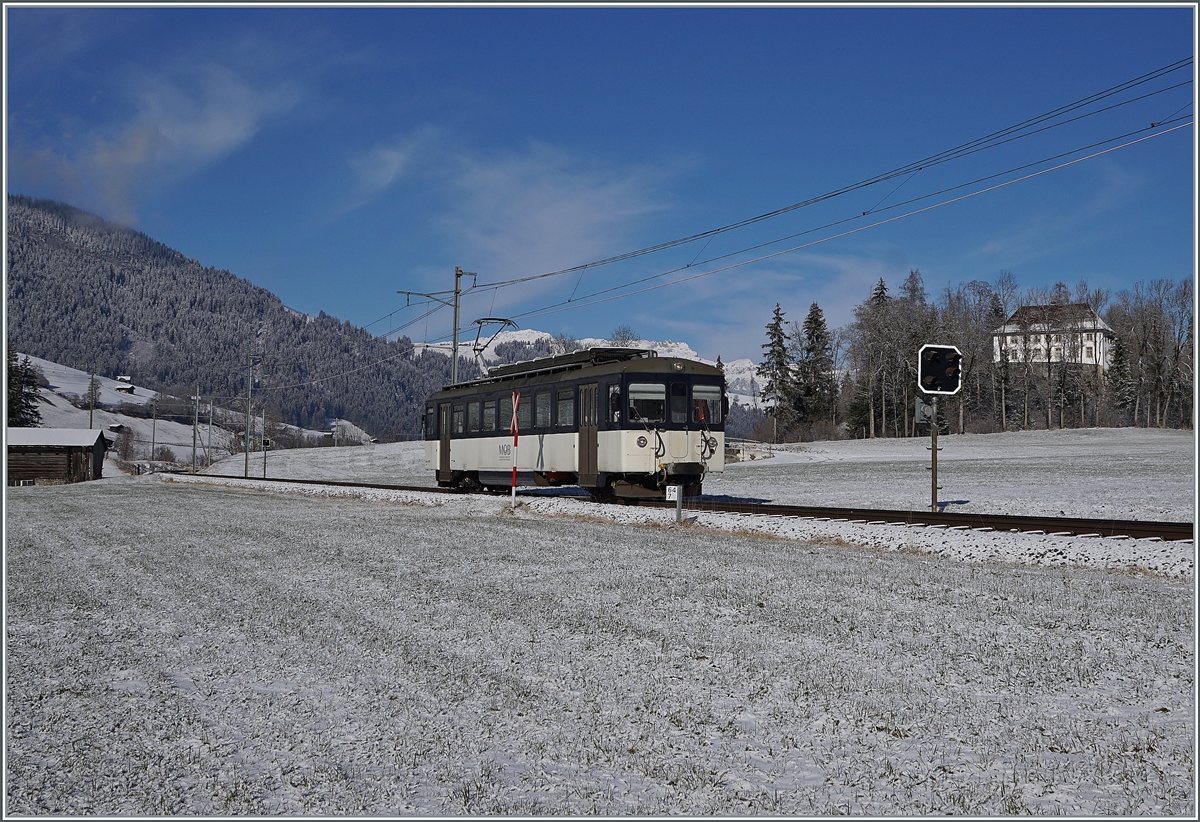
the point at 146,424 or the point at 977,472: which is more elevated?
the point at 146,424

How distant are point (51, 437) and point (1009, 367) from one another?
255 feet

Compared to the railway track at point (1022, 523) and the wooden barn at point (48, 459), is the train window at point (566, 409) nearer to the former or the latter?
the railway track at point (1022, 523)

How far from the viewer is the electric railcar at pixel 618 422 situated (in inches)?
824

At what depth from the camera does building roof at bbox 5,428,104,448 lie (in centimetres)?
6081

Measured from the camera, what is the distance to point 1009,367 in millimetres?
79688

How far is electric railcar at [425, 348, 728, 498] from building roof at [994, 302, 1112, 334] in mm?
67427

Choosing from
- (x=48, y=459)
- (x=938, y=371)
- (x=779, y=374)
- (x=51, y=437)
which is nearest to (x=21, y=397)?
(x=51, y=437)

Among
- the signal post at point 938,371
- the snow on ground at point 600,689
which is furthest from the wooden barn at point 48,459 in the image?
the signal post at point 938,371

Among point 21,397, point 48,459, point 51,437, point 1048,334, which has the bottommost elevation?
point 48,459

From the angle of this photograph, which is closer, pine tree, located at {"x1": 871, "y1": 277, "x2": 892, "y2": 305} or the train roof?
the train roof

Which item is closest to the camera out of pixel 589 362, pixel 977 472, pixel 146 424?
pixel 589 362

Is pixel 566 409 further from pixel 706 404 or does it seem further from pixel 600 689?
pixel 600 689

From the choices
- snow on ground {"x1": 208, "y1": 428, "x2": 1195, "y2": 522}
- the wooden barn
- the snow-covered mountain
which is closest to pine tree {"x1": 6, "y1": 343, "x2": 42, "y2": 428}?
the snow-covered mountain

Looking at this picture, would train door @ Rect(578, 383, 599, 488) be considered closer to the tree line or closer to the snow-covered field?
the snow-covered field
